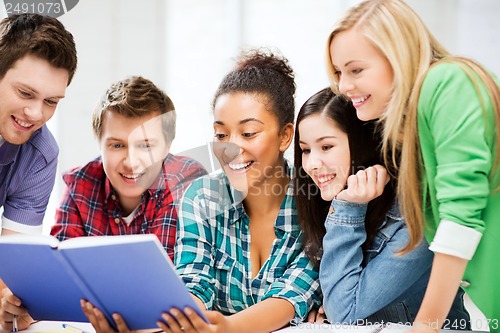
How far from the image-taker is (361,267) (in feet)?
4.81

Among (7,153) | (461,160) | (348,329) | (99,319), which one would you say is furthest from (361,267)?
(7,153)

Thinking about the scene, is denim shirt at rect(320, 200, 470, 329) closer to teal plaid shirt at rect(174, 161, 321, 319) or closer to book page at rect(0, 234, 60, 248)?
teal plaid shirt at rect(174, 161, 321, 319)

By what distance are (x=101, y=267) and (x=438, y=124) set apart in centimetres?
66

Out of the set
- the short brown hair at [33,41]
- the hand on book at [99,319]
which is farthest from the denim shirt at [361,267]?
the short brown hair at [33,41]

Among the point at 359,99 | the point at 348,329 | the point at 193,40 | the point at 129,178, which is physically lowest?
the point at 348,329

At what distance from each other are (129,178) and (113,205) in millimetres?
113

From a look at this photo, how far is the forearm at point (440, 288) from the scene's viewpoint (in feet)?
3.74

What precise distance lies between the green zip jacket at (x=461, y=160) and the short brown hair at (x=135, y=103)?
3.04 feet

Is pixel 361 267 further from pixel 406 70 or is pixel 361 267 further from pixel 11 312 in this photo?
pixel 11 312

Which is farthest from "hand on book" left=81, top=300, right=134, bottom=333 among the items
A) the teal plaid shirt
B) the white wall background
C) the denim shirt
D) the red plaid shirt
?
the white wall background

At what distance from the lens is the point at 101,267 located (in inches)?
44.9

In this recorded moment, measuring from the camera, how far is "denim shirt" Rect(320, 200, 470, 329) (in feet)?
4.59

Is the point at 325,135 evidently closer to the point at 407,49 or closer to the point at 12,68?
the point at 407,49

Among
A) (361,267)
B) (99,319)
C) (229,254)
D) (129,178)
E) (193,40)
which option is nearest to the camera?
(99,319)
